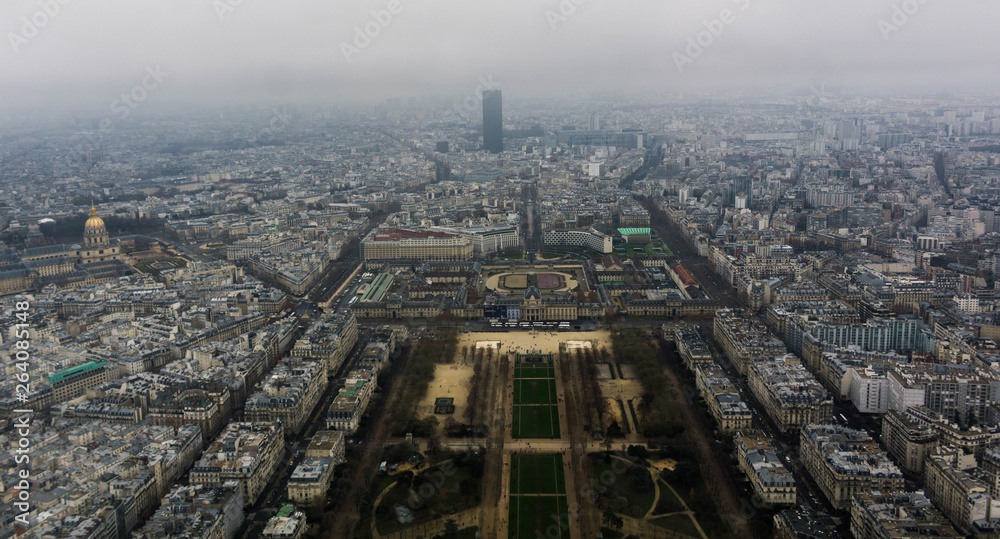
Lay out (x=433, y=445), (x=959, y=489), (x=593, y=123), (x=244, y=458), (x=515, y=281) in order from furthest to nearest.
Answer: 1. (x=593, y=123)
2. (x=515, y=281)
3. (x=433, y=445)
4. (x=244, y=458)
5. (x=959, y=489)

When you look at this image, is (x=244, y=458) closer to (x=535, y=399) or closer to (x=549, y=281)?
(x=535, y=399)

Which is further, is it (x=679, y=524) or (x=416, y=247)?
(x=416, y=247)

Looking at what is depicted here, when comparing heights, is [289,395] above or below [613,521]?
above

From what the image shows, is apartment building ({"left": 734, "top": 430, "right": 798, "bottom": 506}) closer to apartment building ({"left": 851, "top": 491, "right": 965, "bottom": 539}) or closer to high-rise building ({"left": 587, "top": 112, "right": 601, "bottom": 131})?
apartment building ({"left": 851, "top": 491, "right": 965, "bottom": 539})

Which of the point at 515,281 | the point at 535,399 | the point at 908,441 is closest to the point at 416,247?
the point at 515,281

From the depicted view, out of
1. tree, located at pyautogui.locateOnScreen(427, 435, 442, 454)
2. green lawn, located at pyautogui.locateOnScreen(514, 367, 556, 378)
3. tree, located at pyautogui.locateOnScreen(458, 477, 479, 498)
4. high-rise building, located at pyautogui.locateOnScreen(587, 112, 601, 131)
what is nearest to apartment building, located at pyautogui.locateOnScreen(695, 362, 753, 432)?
green lawn, located at pyautogui.locateOnScreen(514, 367, 556, 378)

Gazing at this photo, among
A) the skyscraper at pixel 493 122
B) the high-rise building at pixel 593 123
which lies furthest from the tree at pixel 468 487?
the high-rise building at pixel 593 123

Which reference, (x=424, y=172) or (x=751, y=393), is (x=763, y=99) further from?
(x=751, y=393)
